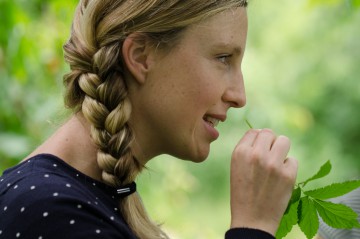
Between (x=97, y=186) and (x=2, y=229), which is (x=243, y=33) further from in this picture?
(x=2, y=229)

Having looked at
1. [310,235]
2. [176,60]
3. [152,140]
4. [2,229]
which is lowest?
[2,229]

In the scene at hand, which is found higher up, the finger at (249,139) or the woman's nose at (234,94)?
the woman's nose at (234,94)

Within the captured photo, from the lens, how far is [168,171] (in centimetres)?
554

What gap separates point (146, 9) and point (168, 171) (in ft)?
12.1

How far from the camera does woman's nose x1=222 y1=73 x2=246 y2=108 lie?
6.44 feet

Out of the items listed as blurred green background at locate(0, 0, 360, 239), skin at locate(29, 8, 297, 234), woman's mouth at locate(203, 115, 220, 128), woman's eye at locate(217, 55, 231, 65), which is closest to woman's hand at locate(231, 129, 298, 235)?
skin at locate(29, 8, 297, 234)

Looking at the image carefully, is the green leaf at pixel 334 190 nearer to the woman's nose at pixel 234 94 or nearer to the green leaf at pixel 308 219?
the green leaf at pixel 308 219

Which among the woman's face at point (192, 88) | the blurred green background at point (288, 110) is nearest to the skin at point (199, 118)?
the woman's face at point (192, 88)

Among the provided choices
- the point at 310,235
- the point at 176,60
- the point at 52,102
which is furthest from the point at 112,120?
the point at 52,102

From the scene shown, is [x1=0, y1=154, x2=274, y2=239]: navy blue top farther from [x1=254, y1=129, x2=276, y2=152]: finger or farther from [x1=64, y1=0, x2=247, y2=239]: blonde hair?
[x1=254, y1=129, x2=276, y2=152]: finger

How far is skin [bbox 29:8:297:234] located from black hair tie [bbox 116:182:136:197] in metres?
0.06

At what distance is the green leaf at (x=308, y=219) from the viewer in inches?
73.4

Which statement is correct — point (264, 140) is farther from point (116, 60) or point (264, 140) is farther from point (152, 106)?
point (116, 60)

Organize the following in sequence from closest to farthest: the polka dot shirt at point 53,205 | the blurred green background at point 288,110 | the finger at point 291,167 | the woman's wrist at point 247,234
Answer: the polka dot shirt at point 53,205 → the woman's wrist at point 247,234 → the finger at point 291,167 → the blurred green background at point 288,110
